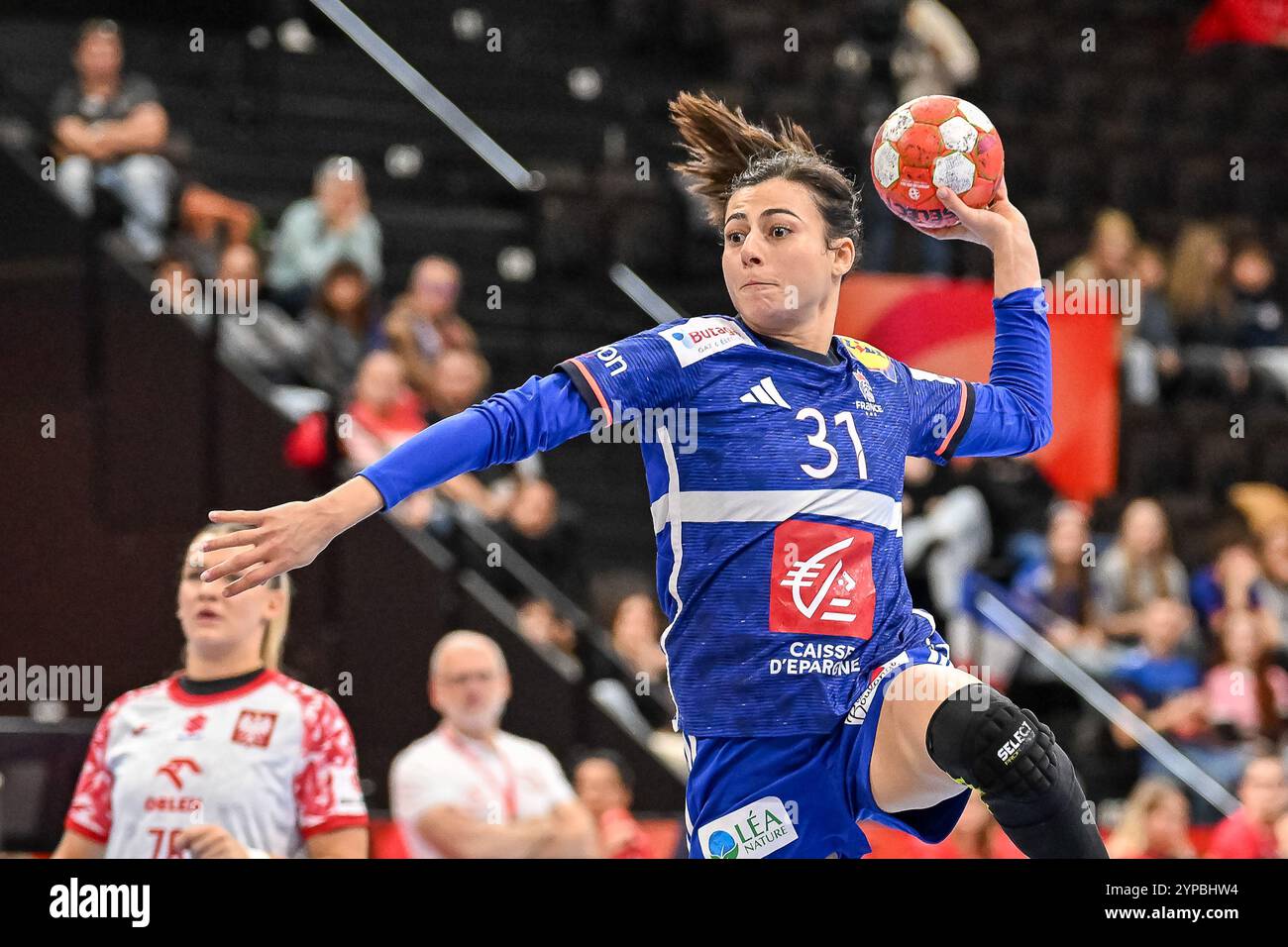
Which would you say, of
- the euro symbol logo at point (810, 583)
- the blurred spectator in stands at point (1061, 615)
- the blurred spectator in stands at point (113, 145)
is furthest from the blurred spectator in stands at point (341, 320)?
the euro symbol logo at point (810, 583)

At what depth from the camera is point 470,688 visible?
6.38 m

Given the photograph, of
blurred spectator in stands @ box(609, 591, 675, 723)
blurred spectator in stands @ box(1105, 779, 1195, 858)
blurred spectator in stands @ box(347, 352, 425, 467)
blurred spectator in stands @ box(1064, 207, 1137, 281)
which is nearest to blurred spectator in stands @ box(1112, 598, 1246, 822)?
blurred spectator in stands @ box(1105, 779, 1195, 858)

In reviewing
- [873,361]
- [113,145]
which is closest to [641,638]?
[113,145]

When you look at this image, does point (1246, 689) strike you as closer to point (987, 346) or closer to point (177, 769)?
point (987, 346)

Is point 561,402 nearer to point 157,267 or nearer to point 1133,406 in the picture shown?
point 157,267

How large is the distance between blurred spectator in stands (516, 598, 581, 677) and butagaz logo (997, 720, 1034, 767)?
427cm

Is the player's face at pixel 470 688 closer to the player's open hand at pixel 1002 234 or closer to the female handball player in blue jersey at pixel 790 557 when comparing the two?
the female handball player in blue jersey at pixel 790 557

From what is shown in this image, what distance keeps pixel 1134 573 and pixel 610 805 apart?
327 cm

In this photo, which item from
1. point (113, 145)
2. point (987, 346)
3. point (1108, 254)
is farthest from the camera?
point (1108, 254)

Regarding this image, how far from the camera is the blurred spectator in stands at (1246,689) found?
8.82 meters

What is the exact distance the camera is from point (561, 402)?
405 centimetres

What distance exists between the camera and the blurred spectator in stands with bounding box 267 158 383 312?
8.49 metres

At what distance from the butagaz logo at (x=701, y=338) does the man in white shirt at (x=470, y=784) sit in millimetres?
2379
